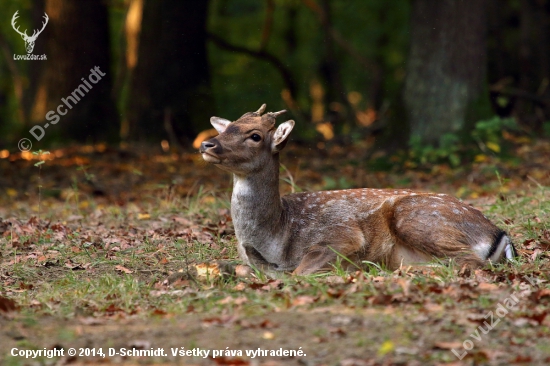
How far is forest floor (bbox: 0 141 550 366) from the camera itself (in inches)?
176

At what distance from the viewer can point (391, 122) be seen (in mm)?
13484

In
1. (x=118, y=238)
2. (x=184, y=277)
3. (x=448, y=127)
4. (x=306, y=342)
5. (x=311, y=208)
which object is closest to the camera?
(x=306, y=342)

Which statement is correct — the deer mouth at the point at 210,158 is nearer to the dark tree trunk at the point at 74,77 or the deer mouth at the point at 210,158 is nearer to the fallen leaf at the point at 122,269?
the fallen leaf at the point at 122,269

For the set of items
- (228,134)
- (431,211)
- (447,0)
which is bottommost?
(431,211)

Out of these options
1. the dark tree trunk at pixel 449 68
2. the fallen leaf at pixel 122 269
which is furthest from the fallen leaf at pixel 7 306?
the dark tree trunk at pixel 449 68

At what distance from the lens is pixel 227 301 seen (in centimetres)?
535

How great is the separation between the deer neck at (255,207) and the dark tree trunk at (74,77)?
30.7ft

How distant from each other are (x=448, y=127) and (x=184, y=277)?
24.9 ft

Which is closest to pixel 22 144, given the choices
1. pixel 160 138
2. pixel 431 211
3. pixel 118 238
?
pixel 160 138

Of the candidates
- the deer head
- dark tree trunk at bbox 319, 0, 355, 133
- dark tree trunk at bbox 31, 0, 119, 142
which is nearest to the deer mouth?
the deer head

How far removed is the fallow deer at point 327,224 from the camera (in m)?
6.39

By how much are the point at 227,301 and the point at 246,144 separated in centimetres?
162

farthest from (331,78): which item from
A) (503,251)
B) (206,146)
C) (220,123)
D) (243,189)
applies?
(206,146)

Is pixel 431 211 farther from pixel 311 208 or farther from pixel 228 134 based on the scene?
pixel 228 134
